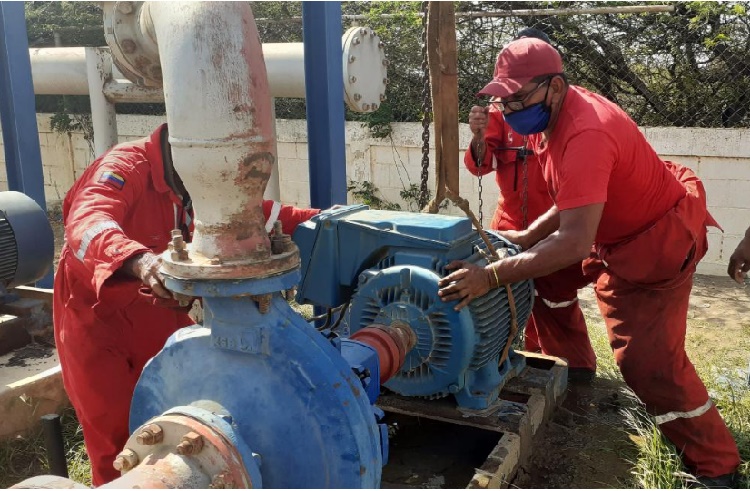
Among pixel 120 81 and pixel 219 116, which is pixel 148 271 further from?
pixel 120 81

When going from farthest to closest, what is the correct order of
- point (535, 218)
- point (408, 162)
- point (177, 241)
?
point (408, 162)
point (535, 218)
point (177, 241)

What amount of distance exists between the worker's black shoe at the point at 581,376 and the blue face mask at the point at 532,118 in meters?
1.44

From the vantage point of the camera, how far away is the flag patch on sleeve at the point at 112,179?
2258 mm

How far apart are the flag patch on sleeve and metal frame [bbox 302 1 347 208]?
47.0 inches

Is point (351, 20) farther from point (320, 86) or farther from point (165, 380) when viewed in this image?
point (165, 380)

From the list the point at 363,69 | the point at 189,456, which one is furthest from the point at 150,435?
the point at 363,69

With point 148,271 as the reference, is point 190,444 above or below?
below

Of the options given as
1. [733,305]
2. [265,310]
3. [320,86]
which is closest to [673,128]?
[733,305]

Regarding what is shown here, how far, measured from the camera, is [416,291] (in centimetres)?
244

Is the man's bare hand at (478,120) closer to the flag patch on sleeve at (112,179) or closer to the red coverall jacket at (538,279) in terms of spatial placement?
the red coverall jacket at (538,279)

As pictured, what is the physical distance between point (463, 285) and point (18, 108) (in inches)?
122

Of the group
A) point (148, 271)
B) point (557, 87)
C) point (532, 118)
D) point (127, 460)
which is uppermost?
point (557, 87)

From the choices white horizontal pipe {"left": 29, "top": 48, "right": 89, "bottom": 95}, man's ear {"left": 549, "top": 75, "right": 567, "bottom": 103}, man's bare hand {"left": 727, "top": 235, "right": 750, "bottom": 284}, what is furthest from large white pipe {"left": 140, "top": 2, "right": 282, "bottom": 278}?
white horizontal pipe {"left": 29, "top": 48, "right": 89, "bottom": 95}

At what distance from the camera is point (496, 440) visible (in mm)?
2875
